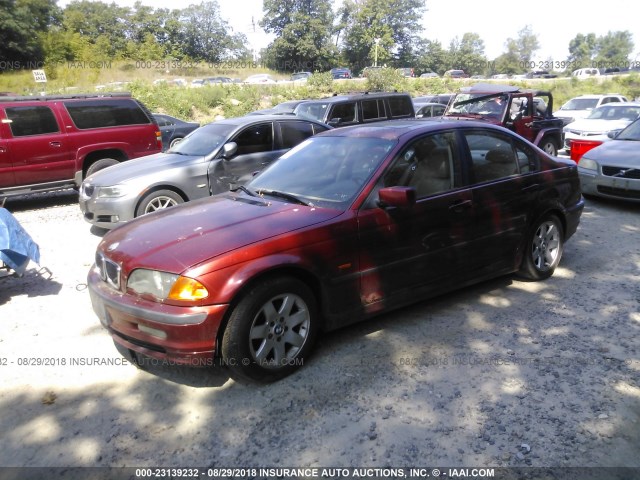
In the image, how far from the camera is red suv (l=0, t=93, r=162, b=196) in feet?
28.0

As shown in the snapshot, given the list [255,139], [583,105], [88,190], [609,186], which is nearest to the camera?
[88,190]

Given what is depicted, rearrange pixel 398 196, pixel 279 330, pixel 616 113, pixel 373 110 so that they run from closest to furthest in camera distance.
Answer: pixel 279 330 → pixel 398 196 → pixel 373 110 → pixel 616 113

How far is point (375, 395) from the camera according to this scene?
3191 millimetres

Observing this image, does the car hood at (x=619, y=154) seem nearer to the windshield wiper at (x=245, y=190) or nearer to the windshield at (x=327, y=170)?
the windshield at (x=327, y=170)

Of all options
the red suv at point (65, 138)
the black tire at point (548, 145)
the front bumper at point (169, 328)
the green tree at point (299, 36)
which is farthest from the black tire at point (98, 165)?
the green tree at point (299, 36)

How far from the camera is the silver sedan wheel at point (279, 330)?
3.22m

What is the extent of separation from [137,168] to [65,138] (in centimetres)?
290

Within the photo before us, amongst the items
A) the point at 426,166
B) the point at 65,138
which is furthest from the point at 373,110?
the point at 426,166

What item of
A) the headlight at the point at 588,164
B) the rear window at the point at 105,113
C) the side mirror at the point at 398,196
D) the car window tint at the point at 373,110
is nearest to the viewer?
the side mirror at the point at 398,196

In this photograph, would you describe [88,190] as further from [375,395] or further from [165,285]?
[375,395]

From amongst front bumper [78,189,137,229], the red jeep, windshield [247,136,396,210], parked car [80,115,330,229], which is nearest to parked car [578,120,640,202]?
the red jeep

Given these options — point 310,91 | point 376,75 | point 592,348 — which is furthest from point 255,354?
point 376,75

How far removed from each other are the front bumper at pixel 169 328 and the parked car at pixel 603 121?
1296 cm

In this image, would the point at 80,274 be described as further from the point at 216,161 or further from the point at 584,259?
the point at 584,259
